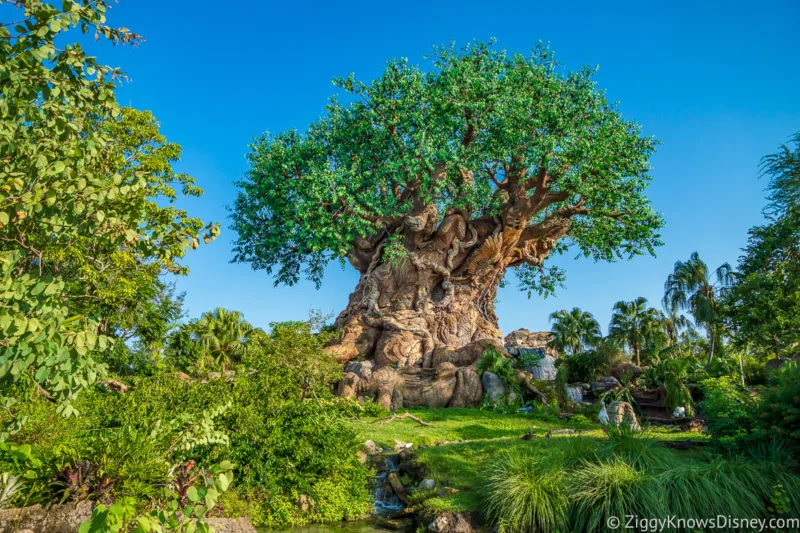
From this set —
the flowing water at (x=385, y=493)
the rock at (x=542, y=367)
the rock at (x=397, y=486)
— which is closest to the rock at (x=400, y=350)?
the rock at (x=542, y=367)

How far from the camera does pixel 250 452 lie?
871cm

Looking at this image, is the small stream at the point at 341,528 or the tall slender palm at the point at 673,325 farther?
the tall slender palm at the point at 673,325

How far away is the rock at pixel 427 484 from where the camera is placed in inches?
368

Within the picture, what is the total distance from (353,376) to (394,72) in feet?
43.1

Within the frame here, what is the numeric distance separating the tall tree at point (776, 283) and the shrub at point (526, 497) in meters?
15.6

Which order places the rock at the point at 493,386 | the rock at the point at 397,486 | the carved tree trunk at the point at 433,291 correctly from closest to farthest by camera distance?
1. the rock at the point at 397,486
2. the rock at the point at 493,386
3. the carved tree trunk at the point at 433,291

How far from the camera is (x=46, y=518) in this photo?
5969mm

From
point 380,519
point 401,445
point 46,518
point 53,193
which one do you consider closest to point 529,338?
point 401,445

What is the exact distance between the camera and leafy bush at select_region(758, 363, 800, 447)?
744 cm

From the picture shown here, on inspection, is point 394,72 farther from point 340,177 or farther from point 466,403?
point 466,403

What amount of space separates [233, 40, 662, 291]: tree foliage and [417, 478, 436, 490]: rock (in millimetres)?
12394

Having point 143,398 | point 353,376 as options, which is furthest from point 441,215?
point 143,398

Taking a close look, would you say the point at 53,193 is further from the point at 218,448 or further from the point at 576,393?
the point at 576,393

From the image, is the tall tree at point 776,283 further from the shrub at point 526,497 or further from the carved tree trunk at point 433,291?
the shrub at point 526,497
